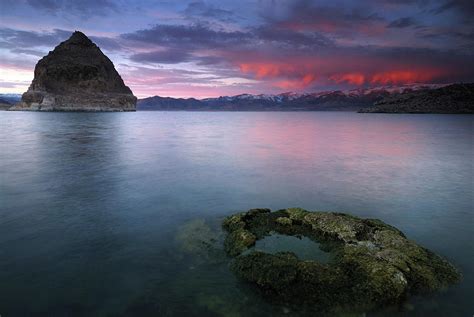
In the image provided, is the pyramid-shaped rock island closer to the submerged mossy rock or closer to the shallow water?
the shallow water

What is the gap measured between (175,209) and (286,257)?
6.67 m

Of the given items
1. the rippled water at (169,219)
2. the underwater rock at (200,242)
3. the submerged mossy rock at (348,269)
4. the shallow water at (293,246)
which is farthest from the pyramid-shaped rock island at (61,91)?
the submerged mossy rock at (348,269)

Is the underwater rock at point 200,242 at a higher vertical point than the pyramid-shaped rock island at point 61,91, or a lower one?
lower

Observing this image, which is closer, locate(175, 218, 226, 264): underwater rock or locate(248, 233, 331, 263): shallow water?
locate(248, 233, 331, 263): shallow water

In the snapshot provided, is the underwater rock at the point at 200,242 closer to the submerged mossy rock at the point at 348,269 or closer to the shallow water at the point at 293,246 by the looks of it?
the submerged mossy rock at the point at 348,269

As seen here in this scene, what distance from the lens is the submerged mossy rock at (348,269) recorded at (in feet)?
23.0

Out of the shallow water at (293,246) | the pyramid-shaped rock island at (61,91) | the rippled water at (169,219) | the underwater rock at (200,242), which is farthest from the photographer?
the pyramid-shaped rock island at (61,91)

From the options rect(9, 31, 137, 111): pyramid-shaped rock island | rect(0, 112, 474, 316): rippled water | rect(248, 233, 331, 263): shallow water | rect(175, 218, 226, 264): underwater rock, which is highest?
rect(9, 31, 137, 111): pyramid-shaped rock island

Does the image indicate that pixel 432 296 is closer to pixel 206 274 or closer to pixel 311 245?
pixel 311 245

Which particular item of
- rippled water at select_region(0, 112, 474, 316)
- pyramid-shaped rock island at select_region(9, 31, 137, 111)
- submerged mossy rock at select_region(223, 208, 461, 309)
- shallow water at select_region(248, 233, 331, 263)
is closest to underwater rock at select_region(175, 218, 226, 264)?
rippled water at select_region(0, 112, 474, 316)

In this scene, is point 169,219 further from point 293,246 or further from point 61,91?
point 61,91

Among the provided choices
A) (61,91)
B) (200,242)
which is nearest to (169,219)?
(200,242)

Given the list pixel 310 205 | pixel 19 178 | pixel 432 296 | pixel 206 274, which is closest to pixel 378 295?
pixel 432 296

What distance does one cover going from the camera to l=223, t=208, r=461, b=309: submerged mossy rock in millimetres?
7004
